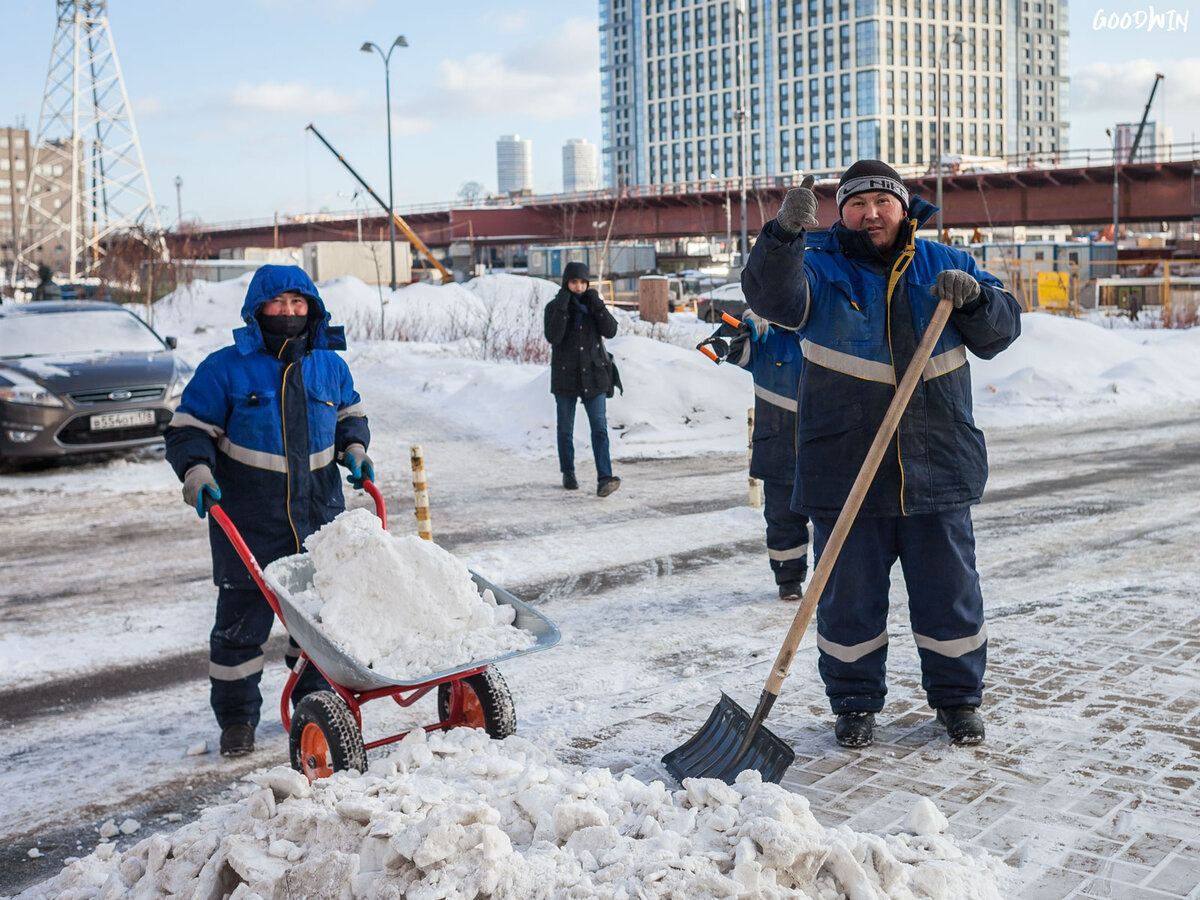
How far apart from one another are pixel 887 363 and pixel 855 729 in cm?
134

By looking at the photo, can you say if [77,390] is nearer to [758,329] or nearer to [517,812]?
[758,329]

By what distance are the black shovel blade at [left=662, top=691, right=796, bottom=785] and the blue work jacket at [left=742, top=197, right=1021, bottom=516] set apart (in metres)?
0.82

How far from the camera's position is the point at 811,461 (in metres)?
4.42

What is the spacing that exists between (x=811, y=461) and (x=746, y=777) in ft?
4.40

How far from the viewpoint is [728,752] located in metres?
4.13

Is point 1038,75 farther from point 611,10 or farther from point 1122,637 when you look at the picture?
point 1122,637

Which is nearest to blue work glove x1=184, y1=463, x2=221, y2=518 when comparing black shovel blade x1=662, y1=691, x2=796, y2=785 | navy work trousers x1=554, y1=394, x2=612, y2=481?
black shovel blade x1=662, y1=691, x2=796, y2=785

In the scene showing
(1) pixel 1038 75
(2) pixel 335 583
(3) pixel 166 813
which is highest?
(1) pixel 1038 75

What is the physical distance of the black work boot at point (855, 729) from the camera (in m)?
4.40

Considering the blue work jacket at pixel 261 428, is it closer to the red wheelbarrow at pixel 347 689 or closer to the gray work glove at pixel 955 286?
the red wheelbarrow at pixel 347 689

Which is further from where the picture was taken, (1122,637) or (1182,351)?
(1182,351)

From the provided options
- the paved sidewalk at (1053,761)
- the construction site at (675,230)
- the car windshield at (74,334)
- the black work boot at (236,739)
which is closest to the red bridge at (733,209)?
the construction site at (675,230)

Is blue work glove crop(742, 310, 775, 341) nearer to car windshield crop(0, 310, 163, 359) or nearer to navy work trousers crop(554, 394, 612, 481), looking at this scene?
navy work trousers crop(554, 394, 612, 481)

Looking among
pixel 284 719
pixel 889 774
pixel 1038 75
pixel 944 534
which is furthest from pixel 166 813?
pixel 1038 75
